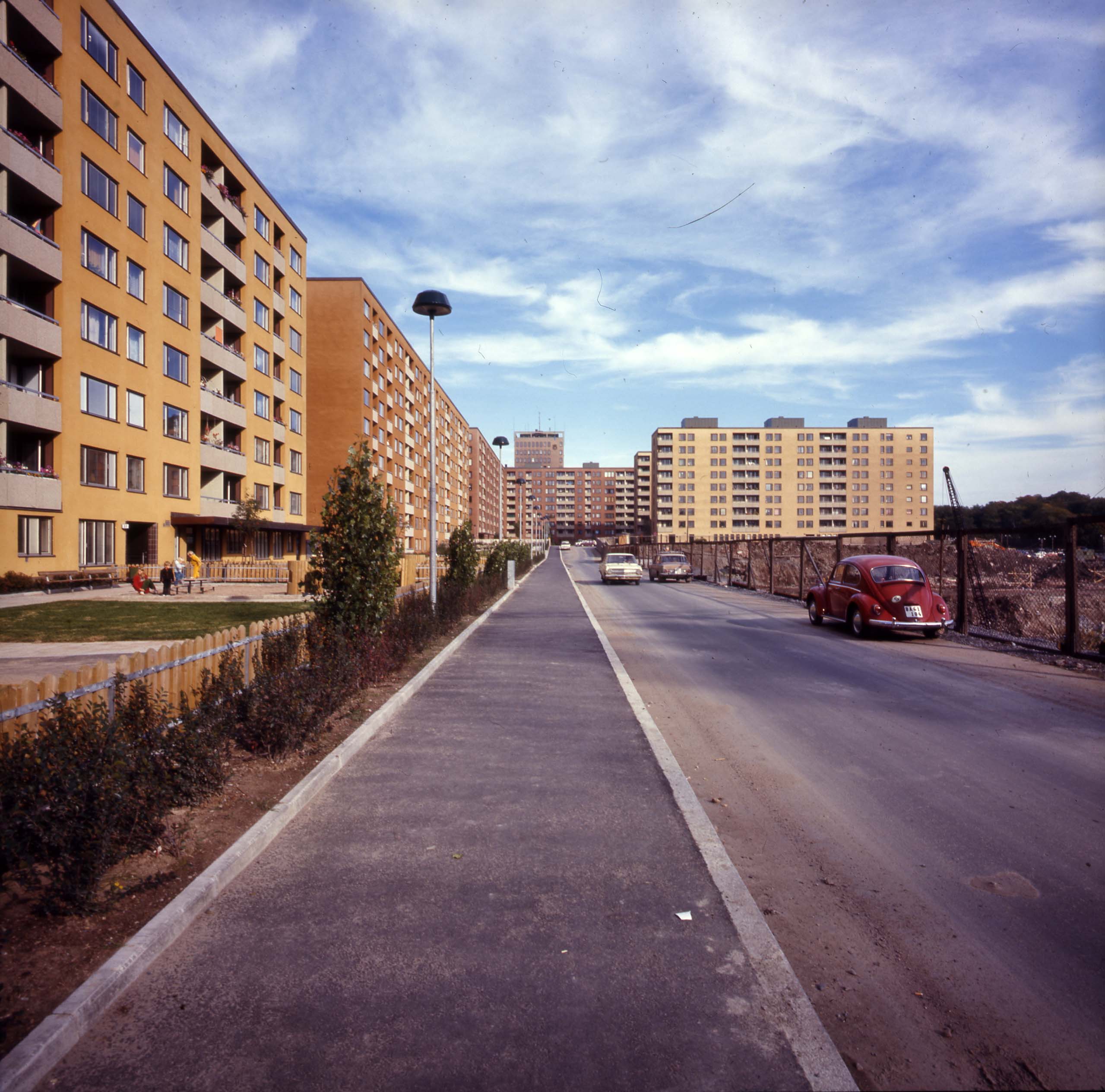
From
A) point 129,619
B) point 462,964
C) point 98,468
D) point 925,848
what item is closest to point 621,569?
point 98,468

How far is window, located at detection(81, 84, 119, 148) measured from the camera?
2797 centimetres

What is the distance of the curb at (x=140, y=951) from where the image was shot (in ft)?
8.47

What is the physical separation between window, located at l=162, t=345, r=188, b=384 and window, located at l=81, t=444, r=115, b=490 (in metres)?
5.99

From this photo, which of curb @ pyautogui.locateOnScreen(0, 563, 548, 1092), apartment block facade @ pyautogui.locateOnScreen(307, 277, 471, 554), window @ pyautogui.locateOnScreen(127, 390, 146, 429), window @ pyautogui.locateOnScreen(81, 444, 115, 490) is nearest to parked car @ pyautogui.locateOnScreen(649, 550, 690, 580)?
apartment block facade @ pyautogui.locateOnScreen(307, 277, 471, 554)

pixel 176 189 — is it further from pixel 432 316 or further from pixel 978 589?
pixel 978 589

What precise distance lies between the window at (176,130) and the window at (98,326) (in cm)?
1065

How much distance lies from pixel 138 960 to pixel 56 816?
0.97m

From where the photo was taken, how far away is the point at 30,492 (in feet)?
80.7

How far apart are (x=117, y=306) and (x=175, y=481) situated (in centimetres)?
818

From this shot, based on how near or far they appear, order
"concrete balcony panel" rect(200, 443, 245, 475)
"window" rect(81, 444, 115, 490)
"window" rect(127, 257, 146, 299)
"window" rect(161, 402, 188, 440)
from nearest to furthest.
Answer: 1. "window" rect(81, 444, 115, 490)
2. "window" rect(127, 257, 146, 299)
3. "window" rect(161, 402, 188, 440)
4. "concrete balcony panel" rect(200, 443, 245, 475)

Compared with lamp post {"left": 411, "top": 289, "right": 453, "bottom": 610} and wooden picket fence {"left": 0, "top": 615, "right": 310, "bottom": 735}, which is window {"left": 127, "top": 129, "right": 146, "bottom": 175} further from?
wooden picket fence {"left": 0, "top": 615, "right": 310, "bottom": 735}

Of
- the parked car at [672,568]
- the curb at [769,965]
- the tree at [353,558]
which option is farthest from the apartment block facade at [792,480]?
the curb at [769,965]

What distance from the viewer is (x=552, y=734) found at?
725 cm

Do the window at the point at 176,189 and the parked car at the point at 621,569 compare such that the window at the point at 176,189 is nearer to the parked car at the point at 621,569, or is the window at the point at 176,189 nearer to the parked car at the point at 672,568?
the parked car at the point at 621,569
